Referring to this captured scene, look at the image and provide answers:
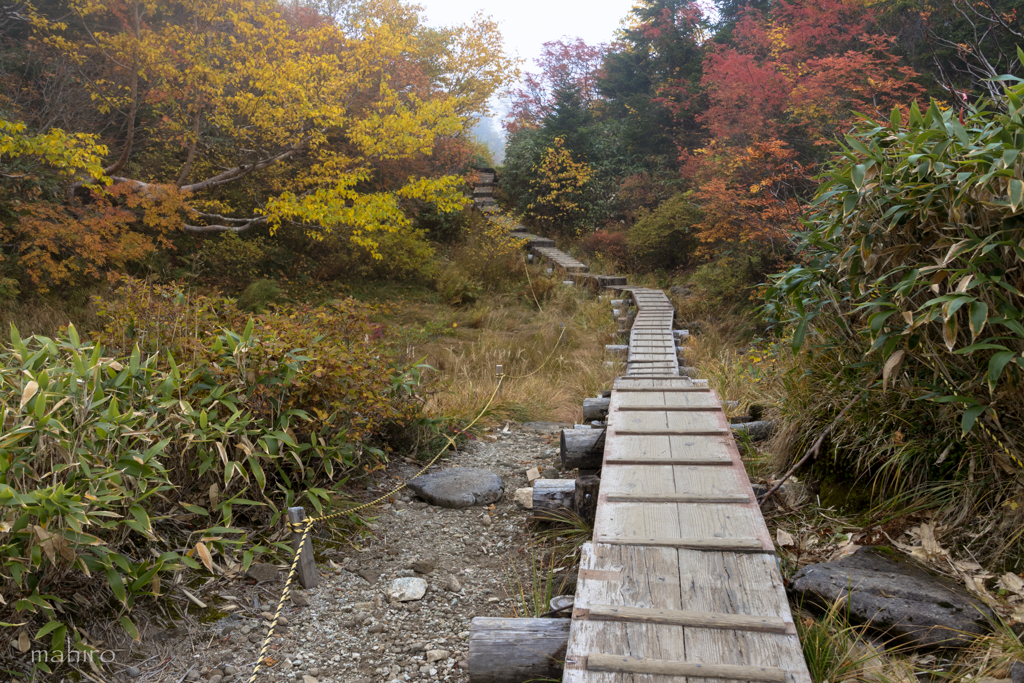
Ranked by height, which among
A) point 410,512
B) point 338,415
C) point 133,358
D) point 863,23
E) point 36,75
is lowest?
point 410,512

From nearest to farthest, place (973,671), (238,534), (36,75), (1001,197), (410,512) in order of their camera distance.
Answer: (973,671), (1001,197), (238,534), (410,512), (36,75)

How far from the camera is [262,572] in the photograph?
8.96 feet

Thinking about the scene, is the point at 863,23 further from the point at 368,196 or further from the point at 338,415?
the point at 338,415

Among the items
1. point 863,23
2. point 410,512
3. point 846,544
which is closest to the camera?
point 846,544

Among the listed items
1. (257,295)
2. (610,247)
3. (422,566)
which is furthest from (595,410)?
(610,247)

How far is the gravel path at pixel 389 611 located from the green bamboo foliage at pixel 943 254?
6.37ft

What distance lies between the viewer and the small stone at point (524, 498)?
3.63 m

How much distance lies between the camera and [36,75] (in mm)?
8406

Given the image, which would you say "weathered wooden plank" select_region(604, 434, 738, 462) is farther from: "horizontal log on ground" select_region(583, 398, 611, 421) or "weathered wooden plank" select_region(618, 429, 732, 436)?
"horizontal log on ground" select_region(583, 398, 611, 421)

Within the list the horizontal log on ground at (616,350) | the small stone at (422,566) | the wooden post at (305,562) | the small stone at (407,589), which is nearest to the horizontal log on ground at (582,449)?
the small stone at (422,566)

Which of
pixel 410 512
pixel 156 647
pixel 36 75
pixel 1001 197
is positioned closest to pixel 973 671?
pixel 1001 197

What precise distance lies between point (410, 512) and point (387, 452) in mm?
716

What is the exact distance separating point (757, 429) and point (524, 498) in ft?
5.18

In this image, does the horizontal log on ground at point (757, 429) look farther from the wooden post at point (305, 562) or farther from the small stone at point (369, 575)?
the wooden post at point (305, 562)
